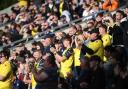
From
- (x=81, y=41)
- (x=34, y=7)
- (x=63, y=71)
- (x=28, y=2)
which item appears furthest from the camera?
(x=28, y=2)

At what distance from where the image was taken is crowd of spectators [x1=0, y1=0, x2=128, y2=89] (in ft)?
42.5

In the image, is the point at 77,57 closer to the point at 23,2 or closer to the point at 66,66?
the point at 66,66

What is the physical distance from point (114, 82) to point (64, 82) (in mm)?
1746

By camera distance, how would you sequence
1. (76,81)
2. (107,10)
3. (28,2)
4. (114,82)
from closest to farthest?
1. (114,82)
2. (76,81)
3. (107,10)
4. (28,2)

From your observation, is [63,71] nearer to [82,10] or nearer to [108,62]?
[108,62]

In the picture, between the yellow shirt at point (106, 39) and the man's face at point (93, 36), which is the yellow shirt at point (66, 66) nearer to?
the man's face at point (93, 36)

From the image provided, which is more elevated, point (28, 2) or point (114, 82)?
point (28, 2)

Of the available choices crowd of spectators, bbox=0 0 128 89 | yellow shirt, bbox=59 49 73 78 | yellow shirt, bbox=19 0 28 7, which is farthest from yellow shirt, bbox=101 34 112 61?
yellow shirt, bbox=19 0 28 7

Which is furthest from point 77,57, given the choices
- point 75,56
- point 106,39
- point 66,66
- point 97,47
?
point 106,39

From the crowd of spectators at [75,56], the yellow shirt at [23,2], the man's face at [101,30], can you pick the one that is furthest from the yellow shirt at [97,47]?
the yellow shirt at [23,2]

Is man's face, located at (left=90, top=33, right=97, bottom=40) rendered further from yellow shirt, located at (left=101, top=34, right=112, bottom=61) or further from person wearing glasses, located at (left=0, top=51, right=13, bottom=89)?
person wearing glasses, located at (left=0, top=51, right=13, bottom=89)

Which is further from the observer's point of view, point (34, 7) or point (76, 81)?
point (34, 7)

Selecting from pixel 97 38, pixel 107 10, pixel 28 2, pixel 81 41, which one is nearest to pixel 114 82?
pixel 97 38

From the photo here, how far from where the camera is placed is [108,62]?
506 inches
